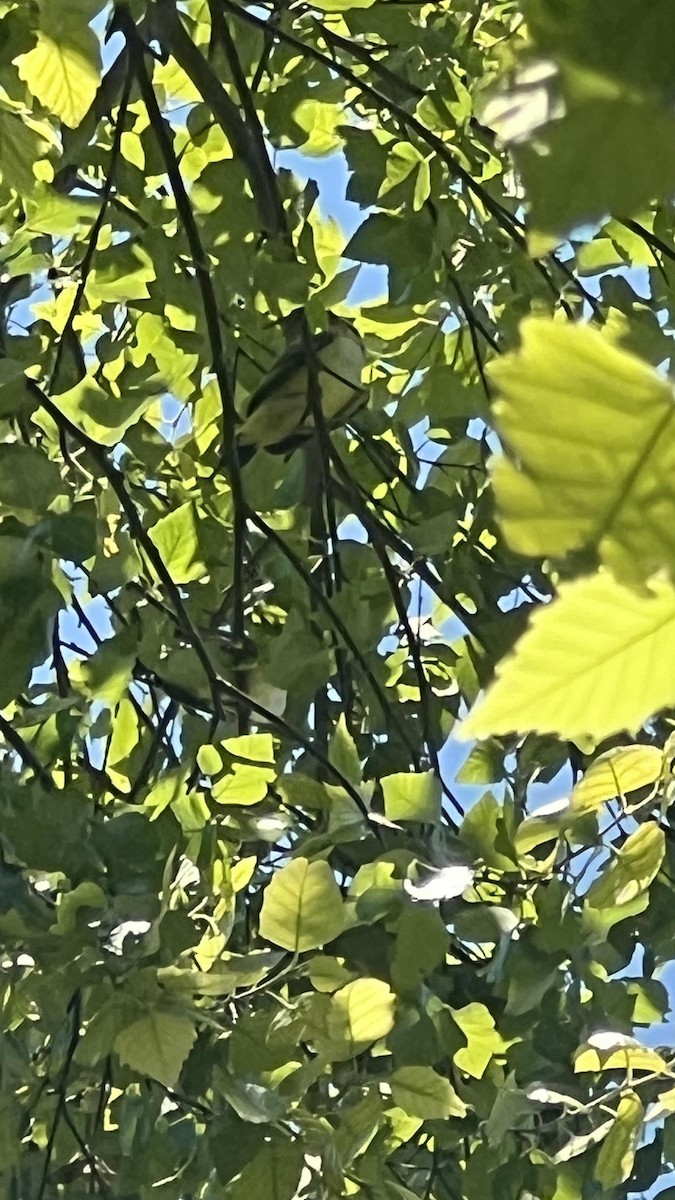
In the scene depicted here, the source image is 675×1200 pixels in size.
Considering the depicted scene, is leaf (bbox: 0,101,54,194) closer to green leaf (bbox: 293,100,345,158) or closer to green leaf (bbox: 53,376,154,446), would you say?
green leaf (bbox: 53,376,154,446)

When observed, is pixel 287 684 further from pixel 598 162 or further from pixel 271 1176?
pixel 598 162

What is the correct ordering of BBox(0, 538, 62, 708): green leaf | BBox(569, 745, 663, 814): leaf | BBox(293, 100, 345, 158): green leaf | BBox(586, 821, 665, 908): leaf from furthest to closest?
BBox(293, 100, 345, 158): green leaf, BBox(0, 538, 62, 708): green leaf, BBox(586, 821, 665, 908): leaf, BBox(569, 745, 663, 814): leaf

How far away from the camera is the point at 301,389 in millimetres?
722

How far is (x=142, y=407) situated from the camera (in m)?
0.68

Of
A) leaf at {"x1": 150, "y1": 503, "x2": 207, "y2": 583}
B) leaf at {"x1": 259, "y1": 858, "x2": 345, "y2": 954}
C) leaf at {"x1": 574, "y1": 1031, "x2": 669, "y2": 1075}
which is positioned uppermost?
leaf at {"x1": 150, "y1": 503, "x2": 207, "y2": 583}

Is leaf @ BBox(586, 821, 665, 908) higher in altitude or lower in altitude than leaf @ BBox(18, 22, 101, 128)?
lower

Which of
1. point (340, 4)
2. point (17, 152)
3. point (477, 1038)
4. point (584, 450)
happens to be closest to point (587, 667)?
point (584, 450)

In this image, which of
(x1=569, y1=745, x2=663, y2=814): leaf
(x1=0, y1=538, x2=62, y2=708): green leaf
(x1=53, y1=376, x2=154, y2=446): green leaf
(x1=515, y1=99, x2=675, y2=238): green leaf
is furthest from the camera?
(x1=53, y1=376, x2=154, y2=446): green leaf

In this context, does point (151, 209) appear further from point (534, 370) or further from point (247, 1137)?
point (534, 370)

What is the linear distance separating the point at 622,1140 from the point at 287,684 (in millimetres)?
289

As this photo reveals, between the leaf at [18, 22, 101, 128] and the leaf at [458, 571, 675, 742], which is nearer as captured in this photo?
the leaf at [458, 571, 675, 742]

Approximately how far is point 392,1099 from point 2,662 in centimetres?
26

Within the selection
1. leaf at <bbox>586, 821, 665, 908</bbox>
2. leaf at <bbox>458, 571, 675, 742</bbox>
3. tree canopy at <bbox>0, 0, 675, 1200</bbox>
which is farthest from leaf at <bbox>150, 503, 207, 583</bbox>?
leaf at <bbox>458, 571, 675, 742</bbox>

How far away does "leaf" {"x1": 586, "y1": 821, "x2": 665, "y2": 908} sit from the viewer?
431 millimetres
